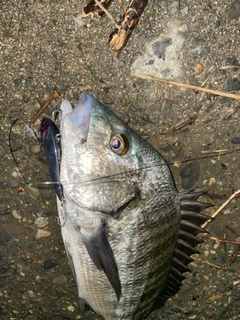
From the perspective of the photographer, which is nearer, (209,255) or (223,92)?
(223,92)

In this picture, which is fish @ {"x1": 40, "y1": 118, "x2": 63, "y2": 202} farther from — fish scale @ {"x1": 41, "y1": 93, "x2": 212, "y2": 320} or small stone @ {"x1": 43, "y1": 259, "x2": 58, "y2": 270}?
small stone @ {"x1": 43, "y1": 259, "x2": 58, "y2": 270}

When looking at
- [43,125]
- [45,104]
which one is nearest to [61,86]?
[45,104]

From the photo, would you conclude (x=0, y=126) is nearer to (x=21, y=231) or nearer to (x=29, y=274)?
(x=21, y=231)

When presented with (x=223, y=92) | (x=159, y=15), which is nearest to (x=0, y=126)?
(x=159, y=15)

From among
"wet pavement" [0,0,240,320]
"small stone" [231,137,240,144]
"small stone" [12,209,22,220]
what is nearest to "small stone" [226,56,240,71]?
"wet pavement" [0,0,240,320]

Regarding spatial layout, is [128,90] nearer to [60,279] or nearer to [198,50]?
[198,50]

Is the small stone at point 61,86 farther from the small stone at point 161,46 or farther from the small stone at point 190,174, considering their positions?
the small stone at point 190,174
